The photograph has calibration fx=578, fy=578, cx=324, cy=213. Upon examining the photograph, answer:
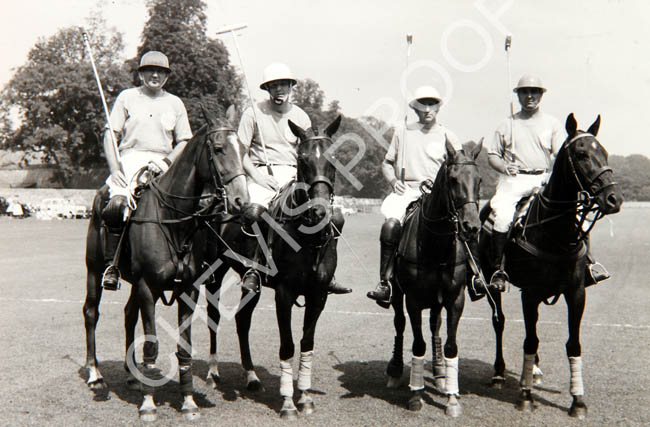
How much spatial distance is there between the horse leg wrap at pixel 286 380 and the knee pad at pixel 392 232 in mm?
1979

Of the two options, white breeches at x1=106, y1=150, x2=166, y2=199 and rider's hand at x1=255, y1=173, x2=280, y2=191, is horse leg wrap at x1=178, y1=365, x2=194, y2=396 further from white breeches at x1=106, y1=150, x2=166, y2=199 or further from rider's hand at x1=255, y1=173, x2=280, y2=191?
rider's hand at x1=255, y1=173, x2=280, y2=191

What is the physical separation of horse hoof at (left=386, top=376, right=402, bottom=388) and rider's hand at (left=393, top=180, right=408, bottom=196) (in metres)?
2.50

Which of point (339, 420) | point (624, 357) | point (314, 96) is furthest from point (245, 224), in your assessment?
point (314, 96)

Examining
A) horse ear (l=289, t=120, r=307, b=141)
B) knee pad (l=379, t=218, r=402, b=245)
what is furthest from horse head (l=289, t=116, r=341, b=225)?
knee pad (l=379, t=218, r=402, b=245)

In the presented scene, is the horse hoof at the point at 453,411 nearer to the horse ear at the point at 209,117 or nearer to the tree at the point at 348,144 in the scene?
the horse ear at the point at 209,117

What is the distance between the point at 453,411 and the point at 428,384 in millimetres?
1403

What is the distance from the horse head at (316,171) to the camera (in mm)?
5723

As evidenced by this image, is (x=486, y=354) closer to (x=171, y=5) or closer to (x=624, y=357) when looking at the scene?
(x=624, y=357)

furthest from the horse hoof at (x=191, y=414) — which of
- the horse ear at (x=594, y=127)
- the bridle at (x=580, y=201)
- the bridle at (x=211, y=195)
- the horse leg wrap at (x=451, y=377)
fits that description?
the horse ear at (x=594, y=127)

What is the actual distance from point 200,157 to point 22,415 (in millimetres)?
3440

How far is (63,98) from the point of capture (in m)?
58.0

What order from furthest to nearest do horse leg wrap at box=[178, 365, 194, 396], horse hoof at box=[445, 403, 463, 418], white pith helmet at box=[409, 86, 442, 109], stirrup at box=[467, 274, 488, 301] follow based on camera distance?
1. white pith helmet at box=[409, 86, 442, 109]
2. stirrup at box=[467, 274, 488, 301]
3. horse leg wrap at box=[178, 365, 194, 396]
4. horse hoof at box=[445, 403, 463, 418]

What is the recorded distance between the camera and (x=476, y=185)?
6062 millimetres

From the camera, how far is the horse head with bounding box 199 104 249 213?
19.2 feet
